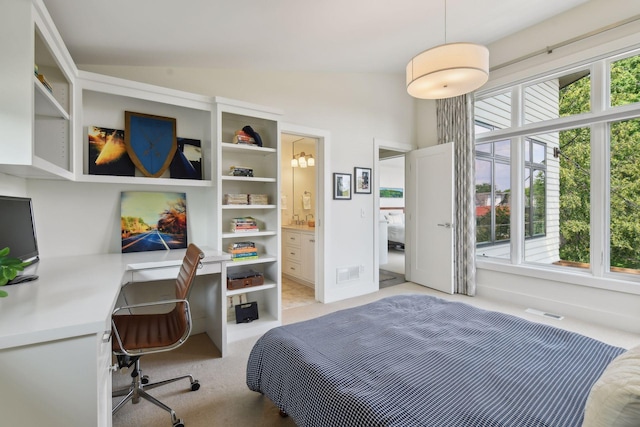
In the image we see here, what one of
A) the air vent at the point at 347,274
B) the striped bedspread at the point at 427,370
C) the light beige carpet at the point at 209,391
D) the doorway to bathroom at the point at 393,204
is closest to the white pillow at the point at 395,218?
the doorway to bathroom at the point at 393,204

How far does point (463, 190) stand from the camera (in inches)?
160

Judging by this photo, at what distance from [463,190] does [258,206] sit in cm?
281

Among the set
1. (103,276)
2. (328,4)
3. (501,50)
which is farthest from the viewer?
(501,50)

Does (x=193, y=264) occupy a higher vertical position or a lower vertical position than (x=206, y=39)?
lower

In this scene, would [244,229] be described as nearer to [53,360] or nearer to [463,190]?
[53,360]

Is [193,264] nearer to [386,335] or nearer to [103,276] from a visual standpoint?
[103,276]

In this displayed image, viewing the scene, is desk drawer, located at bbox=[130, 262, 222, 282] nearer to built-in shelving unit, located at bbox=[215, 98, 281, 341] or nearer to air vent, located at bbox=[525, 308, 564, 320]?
built-in shelving unit, located at bbox=[215, 98, 281, 341]

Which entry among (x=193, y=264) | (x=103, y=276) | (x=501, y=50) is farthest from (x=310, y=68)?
(x=103, y=276)

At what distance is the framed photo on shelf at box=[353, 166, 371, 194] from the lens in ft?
13.4

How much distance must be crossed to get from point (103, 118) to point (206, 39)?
1.09 m

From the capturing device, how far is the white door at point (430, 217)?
4.06 m

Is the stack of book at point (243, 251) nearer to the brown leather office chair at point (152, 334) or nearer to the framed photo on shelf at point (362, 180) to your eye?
the brown leather office chair at point (152, 334)

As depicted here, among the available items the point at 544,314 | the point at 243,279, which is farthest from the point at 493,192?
the point at 243,279

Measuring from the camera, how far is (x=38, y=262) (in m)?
2.13
